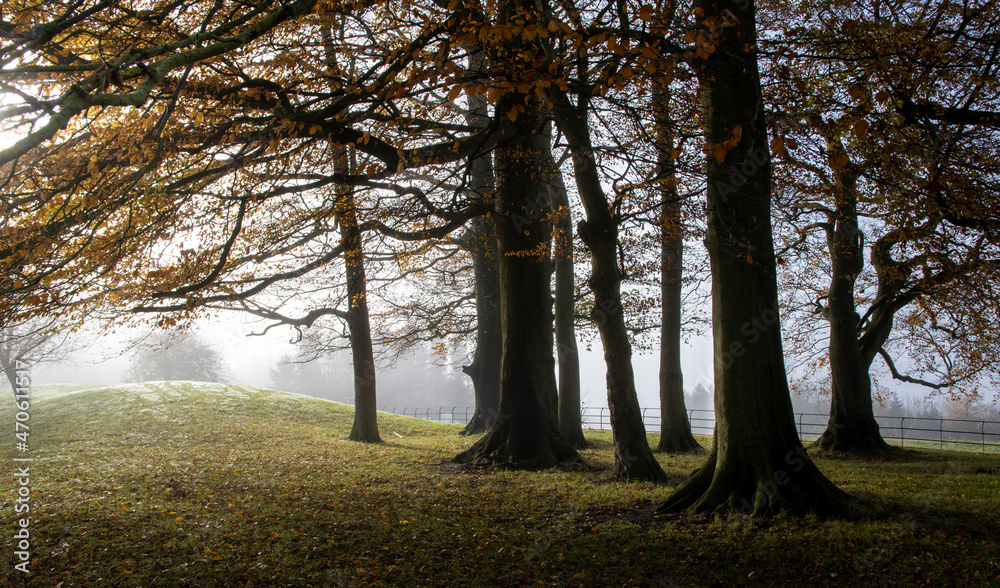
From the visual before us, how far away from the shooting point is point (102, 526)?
5.53m

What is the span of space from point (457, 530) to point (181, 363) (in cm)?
5353

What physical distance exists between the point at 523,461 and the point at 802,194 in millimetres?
7099

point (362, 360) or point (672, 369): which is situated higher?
point (362, 360)

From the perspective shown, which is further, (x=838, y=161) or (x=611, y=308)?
(x=611, y=308)

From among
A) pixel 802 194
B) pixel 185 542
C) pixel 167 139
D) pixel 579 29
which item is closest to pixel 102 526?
pixel 185 542

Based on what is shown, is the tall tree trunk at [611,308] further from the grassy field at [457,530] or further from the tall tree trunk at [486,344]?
the tall tree trunk at [486,344]

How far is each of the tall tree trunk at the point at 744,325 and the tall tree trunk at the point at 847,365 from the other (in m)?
7.26

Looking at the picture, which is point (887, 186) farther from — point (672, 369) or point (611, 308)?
point (672, 369)

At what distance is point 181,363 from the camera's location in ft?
165

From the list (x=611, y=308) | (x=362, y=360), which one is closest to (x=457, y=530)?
(x=611, y=308)

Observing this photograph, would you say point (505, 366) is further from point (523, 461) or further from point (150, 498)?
point (150, 498)

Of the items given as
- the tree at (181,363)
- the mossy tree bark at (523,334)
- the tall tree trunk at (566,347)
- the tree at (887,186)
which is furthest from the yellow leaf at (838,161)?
the tree at (181,363)

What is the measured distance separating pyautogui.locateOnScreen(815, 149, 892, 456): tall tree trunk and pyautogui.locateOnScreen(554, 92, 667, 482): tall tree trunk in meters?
6.89

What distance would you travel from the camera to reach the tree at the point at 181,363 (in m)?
50.3
